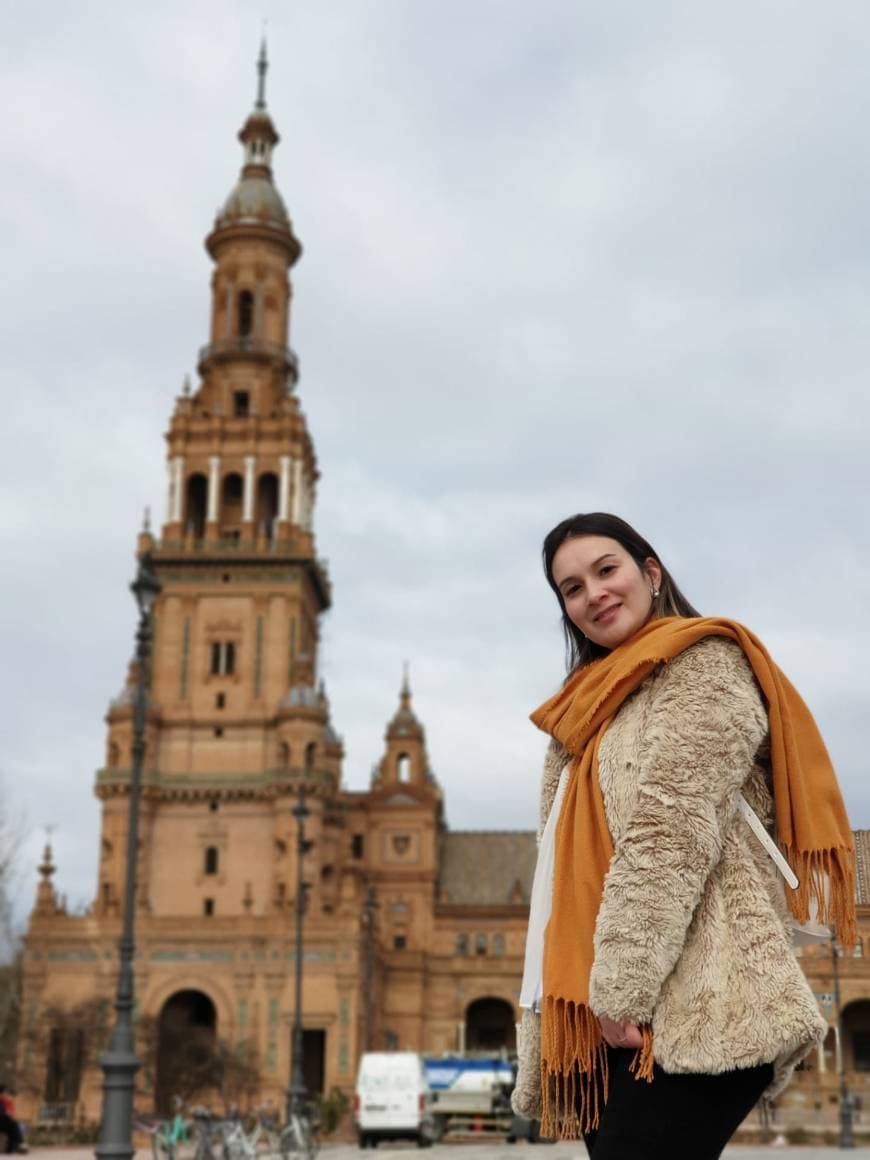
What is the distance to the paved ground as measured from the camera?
89.0ft

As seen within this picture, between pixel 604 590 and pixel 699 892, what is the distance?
1071 millimetres

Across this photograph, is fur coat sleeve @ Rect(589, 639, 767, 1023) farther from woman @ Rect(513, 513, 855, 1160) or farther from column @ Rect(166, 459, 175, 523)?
column @ Rect(166, 459, 175, 523)

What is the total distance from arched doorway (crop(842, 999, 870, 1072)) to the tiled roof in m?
18.3

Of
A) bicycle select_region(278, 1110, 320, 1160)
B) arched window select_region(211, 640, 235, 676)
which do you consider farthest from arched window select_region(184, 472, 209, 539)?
bicycle select_region(278, 1110, 320, 1160)

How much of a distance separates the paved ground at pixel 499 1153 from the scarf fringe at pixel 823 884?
21493mm

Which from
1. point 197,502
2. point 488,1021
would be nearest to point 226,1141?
point 197,502

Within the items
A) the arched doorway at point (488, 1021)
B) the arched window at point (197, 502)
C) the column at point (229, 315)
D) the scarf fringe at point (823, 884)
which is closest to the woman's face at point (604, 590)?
the scarf fringe at point (823, 884)

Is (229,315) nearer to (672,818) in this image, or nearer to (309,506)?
(309,506)

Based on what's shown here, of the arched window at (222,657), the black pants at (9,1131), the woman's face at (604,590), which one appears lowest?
the black pants at (9,1131)

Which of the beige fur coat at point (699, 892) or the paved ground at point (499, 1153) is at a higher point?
the beige fur coat at point (699, 892)

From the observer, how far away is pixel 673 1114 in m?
3.71

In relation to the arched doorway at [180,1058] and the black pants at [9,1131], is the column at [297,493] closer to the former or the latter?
the arched doorway at [180,1058]

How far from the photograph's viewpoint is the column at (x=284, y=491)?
248 ft

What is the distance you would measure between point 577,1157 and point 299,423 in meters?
57.5
